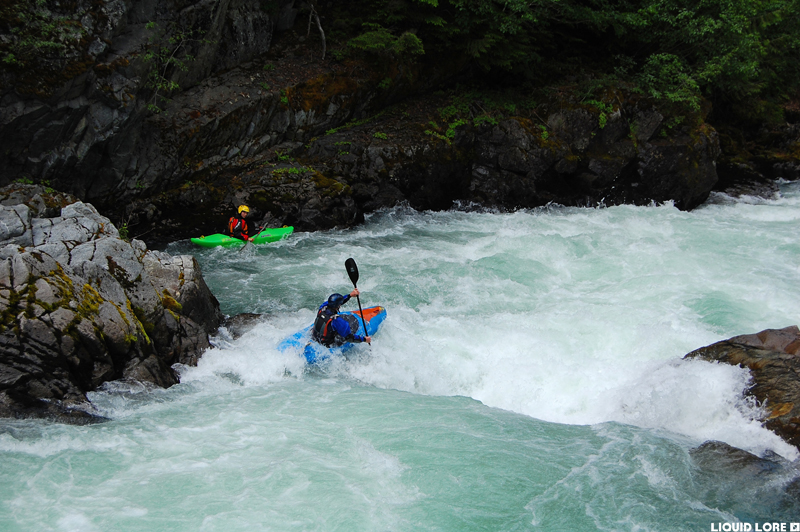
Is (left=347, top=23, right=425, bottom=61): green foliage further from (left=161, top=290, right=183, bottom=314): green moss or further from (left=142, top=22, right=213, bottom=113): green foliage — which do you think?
(left=161, top=290, right=183, bottom=314): green moss

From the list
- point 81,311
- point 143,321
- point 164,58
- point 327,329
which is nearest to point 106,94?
point 164,58

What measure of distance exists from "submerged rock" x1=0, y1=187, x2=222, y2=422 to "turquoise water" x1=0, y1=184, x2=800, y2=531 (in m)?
0.26

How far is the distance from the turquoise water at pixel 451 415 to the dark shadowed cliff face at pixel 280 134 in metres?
1.70

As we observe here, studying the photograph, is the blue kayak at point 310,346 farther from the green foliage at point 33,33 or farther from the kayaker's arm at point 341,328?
the green foliage at point 33,33

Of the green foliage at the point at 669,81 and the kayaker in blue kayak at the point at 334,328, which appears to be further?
the green foliage at the point at 669,81

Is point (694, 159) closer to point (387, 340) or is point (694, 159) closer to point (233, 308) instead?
point (387, 340)

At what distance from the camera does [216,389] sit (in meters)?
6.16

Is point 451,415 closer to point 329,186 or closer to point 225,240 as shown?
point 225,240

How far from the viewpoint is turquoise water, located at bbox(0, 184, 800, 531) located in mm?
4230

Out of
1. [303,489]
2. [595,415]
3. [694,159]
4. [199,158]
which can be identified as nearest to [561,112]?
[694,159]

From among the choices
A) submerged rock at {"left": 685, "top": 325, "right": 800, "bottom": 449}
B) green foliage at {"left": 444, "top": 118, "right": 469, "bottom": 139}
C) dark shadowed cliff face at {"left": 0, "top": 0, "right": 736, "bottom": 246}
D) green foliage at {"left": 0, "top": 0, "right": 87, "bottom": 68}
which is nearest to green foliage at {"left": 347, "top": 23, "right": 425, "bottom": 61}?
dark shadowed cliff face at {"left": 0, "top": 0, "right": 736, "bottom": 246}

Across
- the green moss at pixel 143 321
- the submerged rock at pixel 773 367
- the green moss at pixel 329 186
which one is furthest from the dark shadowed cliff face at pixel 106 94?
the submerged rock at pixel 773 367

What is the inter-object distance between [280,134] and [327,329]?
6.60m

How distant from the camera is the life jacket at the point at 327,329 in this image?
22.5ft
